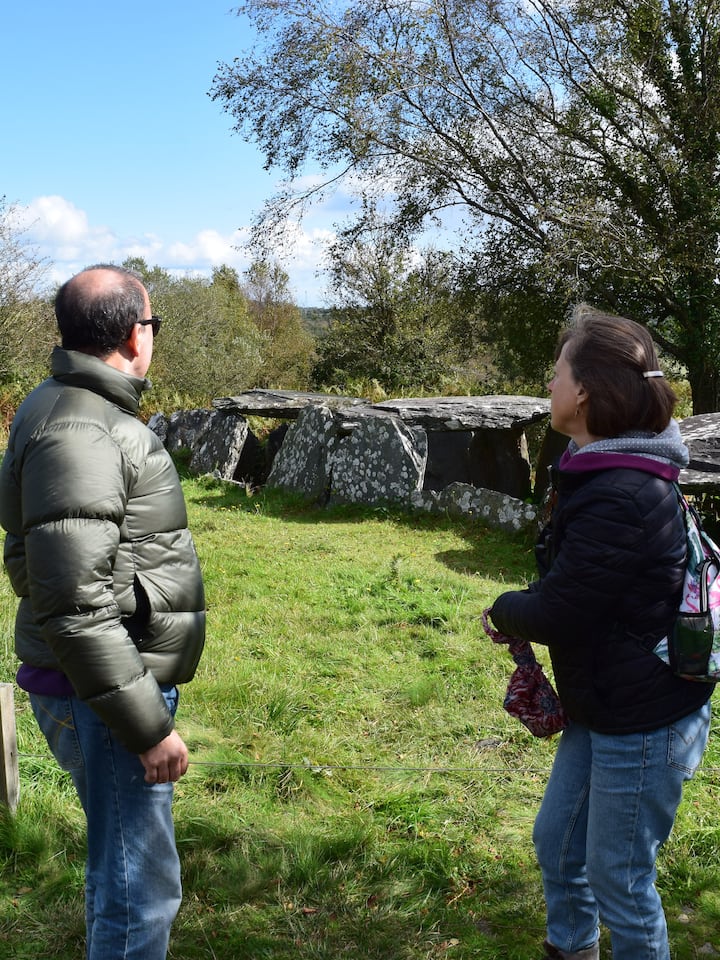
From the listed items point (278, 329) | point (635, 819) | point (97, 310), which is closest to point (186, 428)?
point (97, 310)

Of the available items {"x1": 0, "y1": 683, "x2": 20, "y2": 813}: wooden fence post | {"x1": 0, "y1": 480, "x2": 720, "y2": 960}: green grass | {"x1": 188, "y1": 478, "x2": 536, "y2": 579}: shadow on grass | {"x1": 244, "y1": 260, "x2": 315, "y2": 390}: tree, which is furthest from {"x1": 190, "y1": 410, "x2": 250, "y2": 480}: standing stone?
{"x1": 244, "y1": 260, "x2": 315, "y2": 390}: tree

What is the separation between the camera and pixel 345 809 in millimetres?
3756

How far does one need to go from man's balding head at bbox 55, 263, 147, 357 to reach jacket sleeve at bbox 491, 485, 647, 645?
1328 mm

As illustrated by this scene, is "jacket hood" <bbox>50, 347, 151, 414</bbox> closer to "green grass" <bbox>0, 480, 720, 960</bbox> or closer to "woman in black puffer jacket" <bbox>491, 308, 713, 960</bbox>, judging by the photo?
"woman in black puffer jacket" <bbox>491, 308, 713, 960</bbox>

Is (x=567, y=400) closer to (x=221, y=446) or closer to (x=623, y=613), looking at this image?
(x=623, y=613)

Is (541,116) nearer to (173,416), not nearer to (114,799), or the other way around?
(173,416)

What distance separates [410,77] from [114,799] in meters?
12.3

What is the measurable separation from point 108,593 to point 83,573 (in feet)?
0.30

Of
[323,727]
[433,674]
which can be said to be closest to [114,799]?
[323,727]

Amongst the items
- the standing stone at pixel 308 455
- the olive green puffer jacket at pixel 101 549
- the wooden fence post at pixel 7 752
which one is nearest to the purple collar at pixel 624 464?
the olive green puffer jacket at pixel 101 549

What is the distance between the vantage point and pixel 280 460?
11414 millimetres

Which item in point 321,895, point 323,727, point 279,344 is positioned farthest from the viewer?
point 279,344

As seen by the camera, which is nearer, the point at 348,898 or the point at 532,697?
the point at 532,697

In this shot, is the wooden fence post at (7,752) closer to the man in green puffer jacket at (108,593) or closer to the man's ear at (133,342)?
the man in green puffer jacket at (108,593)
